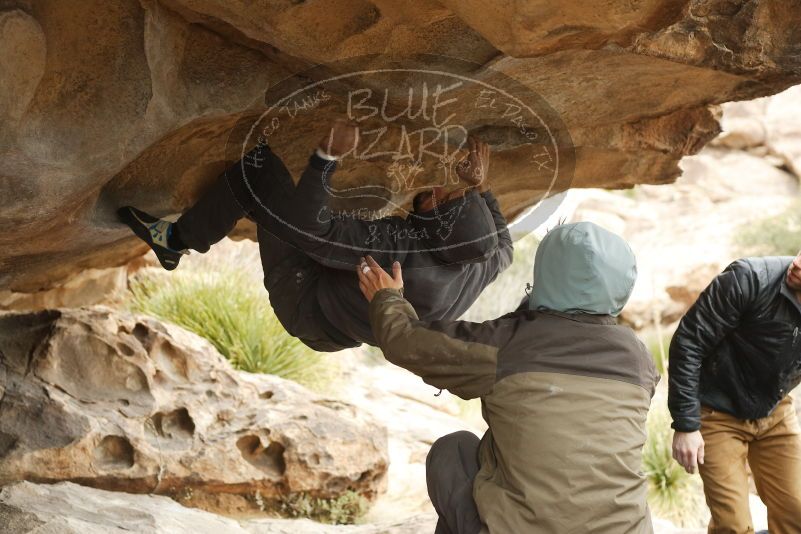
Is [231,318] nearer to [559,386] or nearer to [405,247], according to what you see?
[405,247]

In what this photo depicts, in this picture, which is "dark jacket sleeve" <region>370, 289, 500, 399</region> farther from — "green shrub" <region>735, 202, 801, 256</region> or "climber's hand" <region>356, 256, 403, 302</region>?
"green shrub" <region>735, 202, 801, 256</region>

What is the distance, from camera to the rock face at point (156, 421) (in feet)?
14.9

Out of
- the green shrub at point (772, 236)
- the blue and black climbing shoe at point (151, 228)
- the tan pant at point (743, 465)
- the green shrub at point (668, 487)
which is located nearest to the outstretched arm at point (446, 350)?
the blue and black climbing shoe at point (151, 228)

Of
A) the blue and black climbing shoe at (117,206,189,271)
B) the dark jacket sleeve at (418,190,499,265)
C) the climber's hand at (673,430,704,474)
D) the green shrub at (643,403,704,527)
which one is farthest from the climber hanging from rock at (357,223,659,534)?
the green shrub at (643,403,704,527)

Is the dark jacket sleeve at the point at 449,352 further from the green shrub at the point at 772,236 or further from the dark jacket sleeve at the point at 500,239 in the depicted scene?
the green shrub at the point at 772,236

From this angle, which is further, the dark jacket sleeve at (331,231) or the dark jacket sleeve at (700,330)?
the dark jacket sleeve at (700,330)

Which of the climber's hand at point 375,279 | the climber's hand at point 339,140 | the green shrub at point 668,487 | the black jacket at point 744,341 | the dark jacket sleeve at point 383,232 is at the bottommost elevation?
the green shrub at point 668,487

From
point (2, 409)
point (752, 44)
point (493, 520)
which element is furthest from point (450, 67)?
point (2, 409)

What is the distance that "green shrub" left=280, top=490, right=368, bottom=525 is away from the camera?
215 inches

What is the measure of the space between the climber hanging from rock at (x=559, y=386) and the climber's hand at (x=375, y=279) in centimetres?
30

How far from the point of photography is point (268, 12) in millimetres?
3051

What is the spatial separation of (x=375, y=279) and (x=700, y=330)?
67.5 inches

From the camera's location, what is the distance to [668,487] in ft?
25.5

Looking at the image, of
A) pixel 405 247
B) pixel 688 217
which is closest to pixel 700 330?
pixel 405 247
